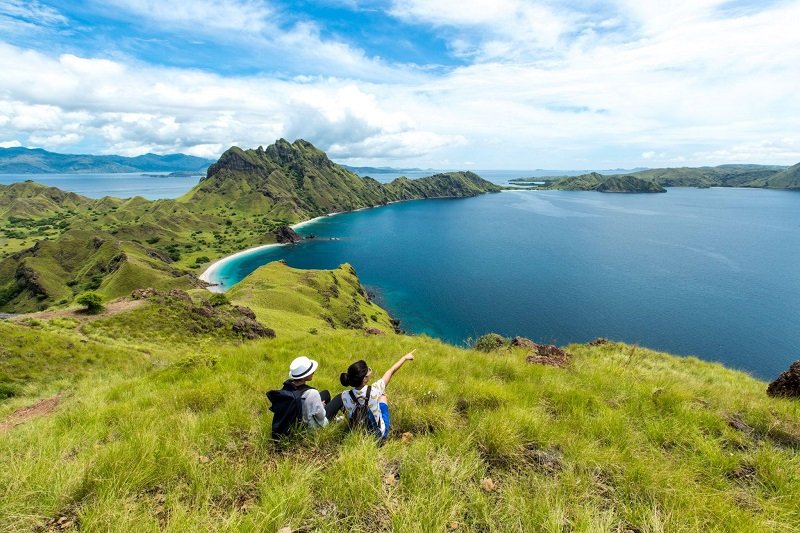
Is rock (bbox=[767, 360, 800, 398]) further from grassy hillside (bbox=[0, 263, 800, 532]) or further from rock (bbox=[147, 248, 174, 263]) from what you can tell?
rock (bbox=[147, 248, 174, 263])

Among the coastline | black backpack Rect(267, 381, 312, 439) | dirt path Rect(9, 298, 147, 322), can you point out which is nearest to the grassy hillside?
black backpack Rect(267, 381, 312, 439)

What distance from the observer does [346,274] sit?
120625mm

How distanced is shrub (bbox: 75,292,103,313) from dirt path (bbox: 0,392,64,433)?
33.2 meters

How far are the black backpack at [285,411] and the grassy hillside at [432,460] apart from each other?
34cm

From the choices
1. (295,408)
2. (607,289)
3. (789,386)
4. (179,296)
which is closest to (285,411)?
(295,408)

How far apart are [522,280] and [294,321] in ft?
298

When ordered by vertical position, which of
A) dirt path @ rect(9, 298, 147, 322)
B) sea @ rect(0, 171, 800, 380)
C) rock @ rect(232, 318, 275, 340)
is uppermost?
dirt path @ rect(9, 298, 147, 322)

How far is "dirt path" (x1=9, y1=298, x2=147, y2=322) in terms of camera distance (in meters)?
39.9

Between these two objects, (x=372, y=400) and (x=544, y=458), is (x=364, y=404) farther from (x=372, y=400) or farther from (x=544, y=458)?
(x=544, y=458)

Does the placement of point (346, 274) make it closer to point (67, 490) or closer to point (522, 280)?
point (522, 280)

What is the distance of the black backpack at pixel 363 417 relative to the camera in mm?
7710

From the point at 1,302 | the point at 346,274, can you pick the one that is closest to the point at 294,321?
the point at 346,274

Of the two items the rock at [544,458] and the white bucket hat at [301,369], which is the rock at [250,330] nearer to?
the white bucket hat at [301,369]

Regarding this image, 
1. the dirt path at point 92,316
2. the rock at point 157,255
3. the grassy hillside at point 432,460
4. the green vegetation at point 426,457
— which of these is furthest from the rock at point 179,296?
the rock at point 157,255
